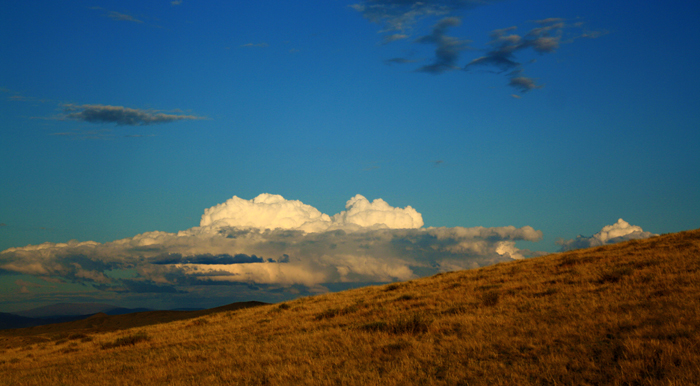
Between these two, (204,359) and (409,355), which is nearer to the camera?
(409,355)

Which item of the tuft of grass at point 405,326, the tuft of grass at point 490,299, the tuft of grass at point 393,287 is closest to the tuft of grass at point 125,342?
the tuft of grass at point 405,326

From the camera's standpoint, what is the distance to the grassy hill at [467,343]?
29.8 feet

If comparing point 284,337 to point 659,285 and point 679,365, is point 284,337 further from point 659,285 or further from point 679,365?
point 659,285

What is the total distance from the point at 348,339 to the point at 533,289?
936cm

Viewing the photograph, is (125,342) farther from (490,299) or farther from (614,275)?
(614,275)

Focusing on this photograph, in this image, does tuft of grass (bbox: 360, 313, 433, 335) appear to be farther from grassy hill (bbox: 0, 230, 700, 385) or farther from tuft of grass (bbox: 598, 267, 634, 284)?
A: tuft of grass (bbox: 598, 267, 634, 284)

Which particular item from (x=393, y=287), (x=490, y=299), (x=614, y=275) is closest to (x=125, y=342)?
(x=393, y=287)

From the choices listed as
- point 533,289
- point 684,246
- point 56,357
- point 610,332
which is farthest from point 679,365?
point 56,357

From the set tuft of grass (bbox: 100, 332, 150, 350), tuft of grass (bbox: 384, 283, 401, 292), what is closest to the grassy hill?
tuft of grass (bbox: 100, 332, 150, 350)

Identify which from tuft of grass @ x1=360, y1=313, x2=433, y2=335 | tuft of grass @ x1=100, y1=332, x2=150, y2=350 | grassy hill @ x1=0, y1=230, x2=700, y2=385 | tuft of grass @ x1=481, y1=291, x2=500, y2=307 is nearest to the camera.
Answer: grassy hill @ x1=0, y1=230, x2=700, y2=385

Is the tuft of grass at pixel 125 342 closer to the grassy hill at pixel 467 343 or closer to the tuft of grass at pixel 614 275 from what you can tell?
the grassy hill at pixel 467 343

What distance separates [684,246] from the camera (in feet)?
79.4

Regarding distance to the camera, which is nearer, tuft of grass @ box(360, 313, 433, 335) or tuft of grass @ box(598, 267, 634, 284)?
tuft of grass @ box(360, 313, 433, 335)

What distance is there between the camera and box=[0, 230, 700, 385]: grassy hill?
9070 mm
